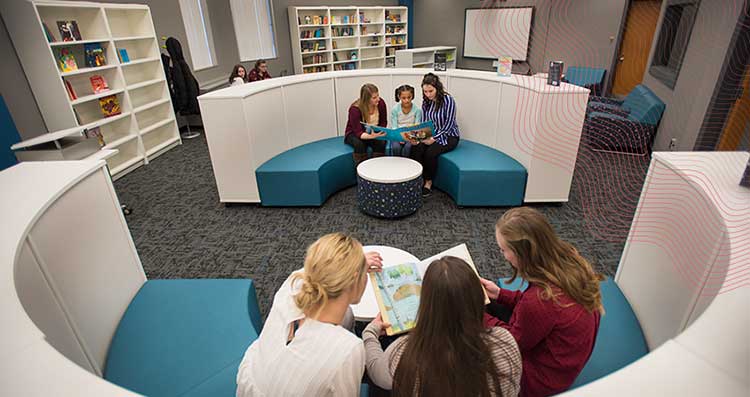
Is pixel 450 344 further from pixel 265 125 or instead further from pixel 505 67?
pixel 505 67

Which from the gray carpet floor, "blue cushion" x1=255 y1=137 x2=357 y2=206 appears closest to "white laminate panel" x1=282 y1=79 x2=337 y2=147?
"blue cushion" x1=255 y1=137 x2=357 y2=206

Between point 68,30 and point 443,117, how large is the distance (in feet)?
12.8

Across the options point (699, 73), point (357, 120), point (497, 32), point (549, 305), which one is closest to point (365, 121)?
point (357, 120)

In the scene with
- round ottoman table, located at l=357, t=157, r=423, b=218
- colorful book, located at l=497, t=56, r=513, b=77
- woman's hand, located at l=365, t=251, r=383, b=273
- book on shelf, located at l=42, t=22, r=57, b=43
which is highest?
book on shelf, located at l=42, t=22, r=57, b=43

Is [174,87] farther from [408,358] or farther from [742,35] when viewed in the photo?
[742,35]

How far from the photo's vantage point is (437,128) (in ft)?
12.1

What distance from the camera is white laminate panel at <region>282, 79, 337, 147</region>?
386 centimetres

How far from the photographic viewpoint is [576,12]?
664 cm

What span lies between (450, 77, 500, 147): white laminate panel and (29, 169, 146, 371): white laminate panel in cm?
308

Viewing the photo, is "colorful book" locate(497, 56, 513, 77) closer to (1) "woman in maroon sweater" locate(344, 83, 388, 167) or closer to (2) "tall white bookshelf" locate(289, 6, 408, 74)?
Result: (1) "woman in maroon sweater" locate(344, 83, 388, 167)

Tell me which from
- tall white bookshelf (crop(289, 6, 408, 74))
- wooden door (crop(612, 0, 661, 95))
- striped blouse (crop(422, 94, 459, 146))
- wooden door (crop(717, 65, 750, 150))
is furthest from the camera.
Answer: tall white bookshelf (crop(289, 6, 408, 74))

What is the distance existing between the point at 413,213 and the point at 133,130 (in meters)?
3.70

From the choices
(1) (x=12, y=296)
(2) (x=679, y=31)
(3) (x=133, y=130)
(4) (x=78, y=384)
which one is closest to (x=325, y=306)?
(4) (x=78, y=384)

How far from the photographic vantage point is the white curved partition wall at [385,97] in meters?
3.18
